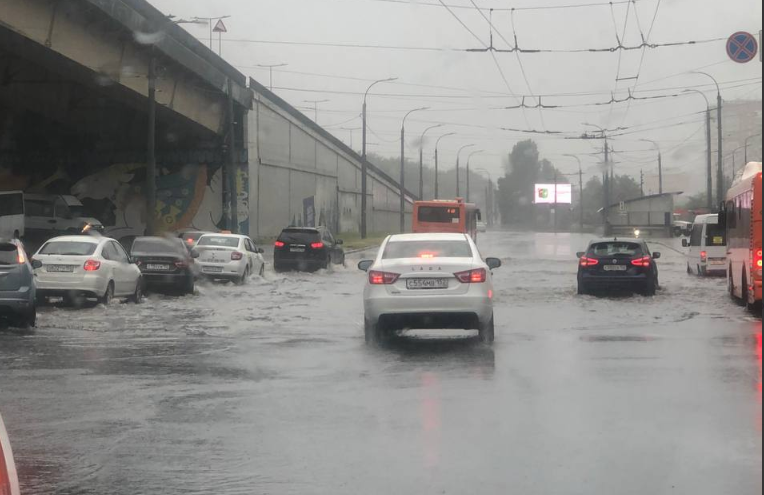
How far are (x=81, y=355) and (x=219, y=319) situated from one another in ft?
20.0

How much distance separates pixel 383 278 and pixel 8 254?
5.89 meters

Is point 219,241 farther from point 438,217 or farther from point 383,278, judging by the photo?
point 438,217

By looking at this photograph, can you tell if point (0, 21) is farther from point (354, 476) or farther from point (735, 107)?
point (735, 107)

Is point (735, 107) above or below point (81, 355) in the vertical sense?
above

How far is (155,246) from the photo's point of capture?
89.6 feet

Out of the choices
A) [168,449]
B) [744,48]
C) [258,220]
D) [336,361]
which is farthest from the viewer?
[258,220]

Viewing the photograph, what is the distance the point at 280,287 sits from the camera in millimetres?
30156

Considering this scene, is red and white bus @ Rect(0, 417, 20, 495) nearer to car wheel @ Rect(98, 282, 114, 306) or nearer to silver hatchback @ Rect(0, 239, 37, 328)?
silver hatchback @ Rect(0, 239, 37, 328)

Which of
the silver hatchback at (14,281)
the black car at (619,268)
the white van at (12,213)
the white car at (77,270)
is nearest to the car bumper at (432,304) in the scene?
the silver hatchback at (14,281)

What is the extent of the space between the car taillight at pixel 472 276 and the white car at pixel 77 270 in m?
9.60

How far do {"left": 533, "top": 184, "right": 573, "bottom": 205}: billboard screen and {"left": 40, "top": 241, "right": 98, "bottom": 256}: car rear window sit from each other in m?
129

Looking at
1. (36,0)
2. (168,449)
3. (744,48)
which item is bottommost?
(168,449)

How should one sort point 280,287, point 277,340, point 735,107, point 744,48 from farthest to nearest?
point 735,107
point 280,287
point 744,48
point 277,340

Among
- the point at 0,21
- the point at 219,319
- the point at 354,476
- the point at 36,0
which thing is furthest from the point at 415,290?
the point at 36,0
